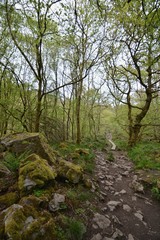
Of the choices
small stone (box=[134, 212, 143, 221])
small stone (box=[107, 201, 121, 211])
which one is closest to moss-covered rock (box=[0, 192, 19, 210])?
small stone (box=[107, 201, 121, 211])

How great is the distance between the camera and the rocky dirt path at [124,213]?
2.95m

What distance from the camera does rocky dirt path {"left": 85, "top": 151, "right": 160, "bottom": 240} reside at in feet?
9.69

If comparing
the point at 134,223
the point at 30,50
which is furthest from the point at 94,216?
the point at 30,50

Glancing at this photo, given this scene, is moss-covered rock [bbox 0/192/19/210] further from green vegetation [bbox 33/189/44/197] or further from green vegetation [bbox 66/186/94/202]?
green vegetation [bbox 66/186/94/202]

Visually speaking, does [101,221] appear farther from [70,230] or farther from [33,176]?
[33,176]

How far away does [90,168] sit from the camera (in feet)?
19.0

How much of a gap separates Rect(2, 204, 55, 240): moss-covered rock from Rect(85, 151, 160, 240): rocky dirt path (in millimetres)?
755

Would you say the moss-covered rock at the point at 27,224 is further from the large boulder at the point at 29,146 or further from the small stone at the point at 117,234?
the large boulder at the point at 29,146

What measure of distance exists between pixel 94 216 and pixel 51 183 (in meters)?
1.20

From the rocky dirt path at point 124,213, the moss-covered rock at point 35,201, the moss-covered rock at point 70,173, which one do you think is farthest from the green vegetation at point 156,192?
the moss-covered rock at point 35,201

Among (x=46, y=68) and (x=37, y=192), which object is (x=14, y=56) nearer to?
(x=46, y=68)

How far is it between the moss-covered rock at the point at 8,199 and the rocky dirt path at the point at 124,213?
156cm

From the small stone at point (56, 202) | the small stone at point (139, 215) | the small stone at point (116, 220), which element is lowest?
the small stone at point (139, 215)

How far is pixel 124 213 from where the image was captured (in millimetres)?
3643
